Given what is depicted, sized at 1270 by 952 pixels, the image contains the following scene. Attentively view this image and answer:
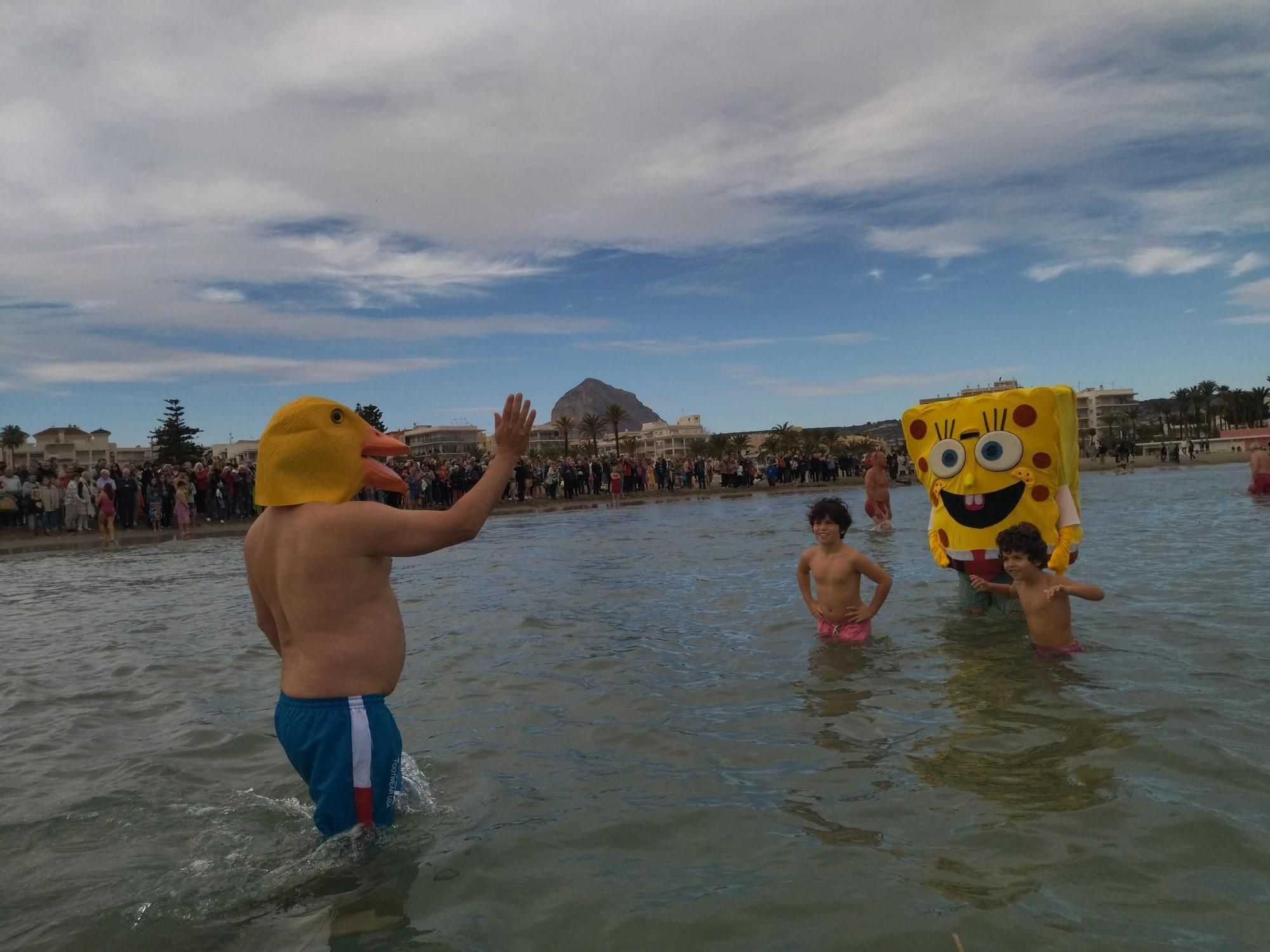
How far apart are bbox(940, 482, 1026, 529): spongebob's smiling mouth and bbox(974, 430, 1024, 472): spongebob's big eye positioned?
0.58 feet

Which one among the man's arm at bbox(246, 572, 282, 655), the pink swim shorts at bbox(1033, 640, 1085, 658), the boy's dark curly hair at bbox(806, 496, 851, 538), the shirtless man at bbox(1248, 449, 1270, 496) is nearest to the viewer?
the man's arm at bbox(246, 572, 282, 655)

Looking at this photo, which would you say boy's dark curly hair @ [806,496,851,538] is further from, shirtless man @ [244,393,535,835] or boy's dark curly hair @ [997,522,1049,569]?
shirtless man @ [244,393,535,835]

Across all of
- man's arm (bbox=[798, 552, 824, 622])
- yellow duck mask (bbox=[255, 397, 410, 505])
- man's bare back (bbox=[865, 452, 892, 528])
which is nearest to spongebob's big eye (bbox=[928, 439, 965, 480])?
man's arm (bbox=[798, 552, 824, 622])

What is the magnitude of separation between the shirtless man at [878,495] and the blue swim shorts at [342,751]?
46.4 feet

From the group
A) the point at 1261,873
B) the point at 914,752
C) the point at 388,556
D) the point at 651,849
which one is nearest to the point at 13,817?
the point at 388,556

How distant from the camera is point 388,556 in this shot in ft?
11.2

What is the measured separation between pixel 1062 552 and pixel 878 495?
9996 millimetres

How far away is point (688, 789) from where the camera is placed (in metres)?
4.33

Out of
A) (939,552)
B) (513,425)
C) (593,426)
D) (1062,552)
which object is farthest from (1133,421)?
(513,425)

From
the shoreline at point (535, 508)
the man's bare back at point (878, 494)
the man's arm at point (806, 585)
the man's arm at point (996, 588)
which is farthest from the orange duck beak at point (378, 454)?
the man's bare back at point (878, 494)

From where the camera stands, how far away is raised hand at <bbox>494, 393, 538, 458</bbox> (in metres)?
3.42

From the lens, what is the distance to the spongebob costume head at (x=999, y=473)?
7246 mm

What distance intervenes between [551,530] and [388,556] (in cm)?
1693

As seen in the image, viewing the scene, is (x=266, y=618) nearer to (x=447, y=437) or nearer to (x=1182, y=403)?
(x=1182, y=403)
